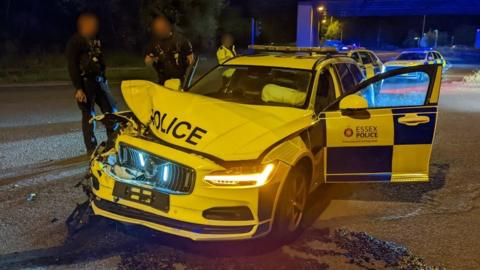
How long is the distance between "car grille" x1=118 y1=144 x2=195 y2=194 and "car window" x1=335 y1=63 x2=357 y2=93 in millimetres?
2706

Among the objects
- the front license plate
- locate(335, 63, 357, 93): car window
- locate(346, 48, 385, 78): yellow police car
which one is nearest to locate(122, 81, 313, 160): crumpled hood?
the front license plate

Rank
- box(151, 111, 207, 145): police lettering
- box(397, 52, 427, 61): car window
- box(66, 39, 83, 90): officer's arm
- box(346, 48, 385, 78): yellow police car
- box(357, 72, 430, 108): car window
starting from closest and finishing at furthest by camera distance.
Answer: box(151, 111, 207, 145): police lettering < box(66, 39, 83, 90): officer's arm < box(357, 72, 430, 108): car window < box(346, 48, 385, 78): yellow police car < box(397, 52, 427, 61): car window

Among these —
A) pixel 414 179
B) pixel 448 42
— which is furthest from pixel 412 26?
pixel 414 179

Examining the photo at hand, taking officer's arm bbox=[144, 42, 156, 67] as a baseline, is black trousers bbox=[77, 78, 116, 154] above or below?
below

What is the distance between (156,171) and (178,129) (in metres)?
0.39

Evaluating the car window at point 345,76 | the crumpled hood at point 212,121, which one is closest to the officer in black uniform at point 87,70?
the crumpled hood at point 212,121

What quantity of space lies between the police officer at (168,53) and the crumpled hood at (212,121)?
2.45 metres

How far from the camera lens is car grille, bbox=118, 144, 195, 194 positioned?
373cm

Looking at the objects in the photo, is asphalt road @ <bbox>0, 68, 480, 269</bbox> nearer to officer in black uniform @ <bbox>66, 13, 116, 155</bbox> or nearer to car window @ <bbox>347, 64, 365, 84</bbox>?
officer in black uniform @ <bbox>66, 13, 116, 155</bbox>

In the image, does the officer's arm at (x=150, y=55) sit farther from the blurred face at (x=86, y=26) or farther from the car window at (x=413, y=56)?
the car window at (x=413, y=56)

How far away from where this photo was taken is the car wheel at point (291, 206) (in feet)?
13.0

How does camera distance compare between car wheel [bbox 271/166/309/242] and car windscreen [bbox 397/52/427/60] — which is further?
car windscreen [bbox 397/52/427/60]

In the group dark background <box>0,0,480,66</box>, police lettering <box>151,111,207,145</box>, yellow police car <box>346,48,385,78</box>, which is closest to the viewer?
police lettering <box>151,111,207,145</box>

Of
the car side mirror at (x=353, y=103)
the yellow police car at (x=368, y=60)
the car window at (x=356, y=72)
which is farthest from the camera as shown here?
the yellow police car at (x=368, y=60)
